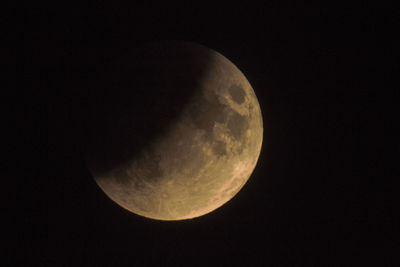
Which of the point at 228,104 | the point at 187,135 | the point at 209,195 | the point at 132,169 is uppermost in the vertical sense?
the point at 228,104

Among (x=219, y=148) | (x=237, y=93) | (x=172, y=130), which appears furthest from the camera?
(x=237, y=93)

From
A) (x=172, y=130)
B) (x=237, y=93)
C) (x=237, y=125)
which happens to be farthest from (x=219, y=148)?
(x=237, y=93)

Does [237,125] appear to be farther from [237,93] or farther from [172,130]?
[172,130]

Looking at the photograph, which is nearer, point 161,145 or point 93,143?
point 161,145

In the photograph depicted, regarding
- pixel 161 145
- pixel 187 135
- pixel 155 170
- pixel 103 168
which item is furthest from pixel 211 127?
pixel 103 168

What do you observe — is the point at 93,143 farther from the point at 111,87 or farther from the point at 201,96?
the point at 201,96

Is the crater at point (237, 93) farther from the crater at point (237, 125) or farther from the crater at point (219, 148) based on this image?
the crater at point (219, 148)

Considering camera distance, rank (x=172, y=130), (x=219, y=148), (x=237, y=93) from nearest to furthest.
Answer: (x=172, y=130) < (x=219, y=148) < (x=237, y=93)
